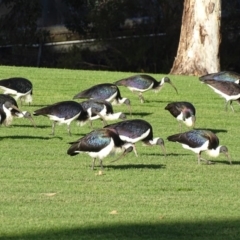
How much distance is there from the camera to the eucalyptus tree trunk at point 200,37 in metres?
26.6

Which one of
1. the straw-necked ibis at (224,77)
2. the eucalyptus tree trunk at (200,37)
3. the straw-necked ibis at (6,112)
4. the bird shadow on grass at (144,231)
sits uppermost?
the bird shadow on grass at (144,231)

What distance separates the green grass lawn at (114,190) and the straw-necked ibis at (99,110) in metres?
0.56

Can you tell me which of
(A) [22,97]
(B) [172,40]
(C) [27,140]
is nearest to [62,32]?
(B) [172,40]

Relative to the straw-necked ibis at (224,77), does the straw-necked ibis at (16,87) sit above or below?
above

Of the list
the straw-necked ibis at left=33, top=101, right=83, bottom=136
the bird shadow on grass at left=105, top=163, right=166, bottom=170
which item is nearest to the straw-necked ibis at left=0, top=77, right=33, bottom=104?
the straw-necked ibis at left=33, top=101, right=83, bottom=136

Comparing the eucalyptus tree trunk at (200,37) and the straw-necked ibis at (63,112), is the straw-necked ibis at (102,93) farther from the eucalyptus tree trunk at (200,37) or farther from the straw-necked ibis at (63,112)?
the eucalyptus tree trunk at (200,37)

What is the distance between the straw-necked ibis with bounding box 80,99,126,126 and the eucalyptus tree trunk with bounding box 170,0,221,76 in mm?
9933

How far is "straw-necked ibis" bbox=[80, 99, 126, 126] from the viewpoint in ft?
55.0

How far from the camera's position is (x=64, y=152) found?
50.3 feet

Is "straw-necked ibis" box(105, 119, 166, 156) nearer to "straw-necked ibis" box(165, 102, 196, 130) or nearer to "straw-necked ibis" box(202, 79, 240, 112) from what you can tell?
"straw-necked ibis" box(165, 102, 196, 130)

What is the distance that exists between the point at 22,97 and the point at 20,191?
7.38 metres

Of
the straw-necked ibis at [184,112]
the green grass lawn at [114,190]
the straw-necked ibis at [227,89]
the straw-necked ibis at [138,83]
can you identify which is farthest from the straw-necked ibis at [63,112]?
the straw-necked ibis at [227,89]

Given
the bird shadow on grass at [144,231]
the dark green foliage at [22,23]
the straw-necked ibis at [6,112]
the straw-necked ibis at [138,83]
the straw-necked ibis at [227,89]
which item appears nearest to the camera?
the bird shadow on grass at [144,231]

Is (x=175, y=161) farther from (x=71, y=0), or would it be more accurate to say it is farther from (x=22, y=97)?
(x=71, y=0)
